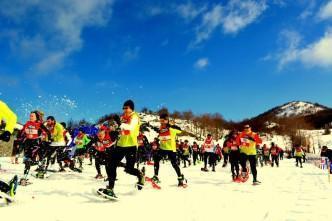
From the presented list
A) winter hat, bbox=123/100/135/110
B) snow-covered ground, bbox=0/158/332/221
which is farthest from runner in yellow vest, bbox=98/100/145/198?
snow-covered ground, bbox=0/158/332/221

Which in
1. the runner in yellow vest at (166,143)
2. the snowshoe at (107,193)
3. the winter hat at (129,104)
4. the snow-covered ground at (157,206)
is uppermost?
the winter hat at (129,104)

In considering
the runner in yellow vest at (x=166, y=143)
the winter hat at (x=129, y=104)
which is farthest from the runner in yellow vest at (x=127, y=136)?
the runner in yellow vest at (x=166, y=143)

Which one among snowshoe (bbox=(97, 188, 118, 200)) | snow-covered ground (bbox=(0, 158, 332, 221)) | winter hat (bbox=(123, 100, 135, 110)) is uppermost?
winter hat (bbox=(123, 100, 135, 110))

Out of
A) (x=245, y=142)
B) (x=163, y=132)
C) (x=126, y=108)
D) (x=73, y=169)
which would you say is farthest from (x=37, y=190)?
(x=245, y=142)

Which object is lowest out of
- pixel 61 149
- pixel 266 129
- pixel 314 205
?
pixel 314 205

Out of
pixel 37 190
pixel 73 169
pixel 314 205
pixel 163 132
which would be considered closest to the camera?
pixel 314 205

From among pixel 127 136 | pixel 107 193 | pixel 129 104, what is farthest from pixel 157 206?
pixel 129 104

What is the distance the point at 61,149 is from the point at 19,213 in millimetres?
7945

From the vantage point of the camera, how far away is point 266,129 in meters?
141

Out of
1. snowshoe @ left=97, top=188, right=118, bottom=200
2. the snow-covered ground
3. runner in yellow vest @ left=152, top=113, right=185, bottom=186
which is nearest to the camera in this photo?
the snow-covered ground

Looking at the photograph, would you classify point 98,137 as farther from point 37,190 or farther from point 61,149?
point 37,190

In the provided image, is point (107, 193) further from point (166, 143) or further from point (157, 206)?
point (166, 143)

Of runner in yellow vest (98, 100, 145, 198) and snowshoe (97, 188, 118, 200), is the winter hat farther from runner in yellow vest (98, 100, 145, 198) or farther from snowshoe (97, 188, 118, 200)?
snowshoe (97, 188, 118, 200)

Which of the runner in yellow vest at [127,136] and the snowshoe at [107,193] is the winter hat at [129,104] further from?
the snowshoe at [107,193]
